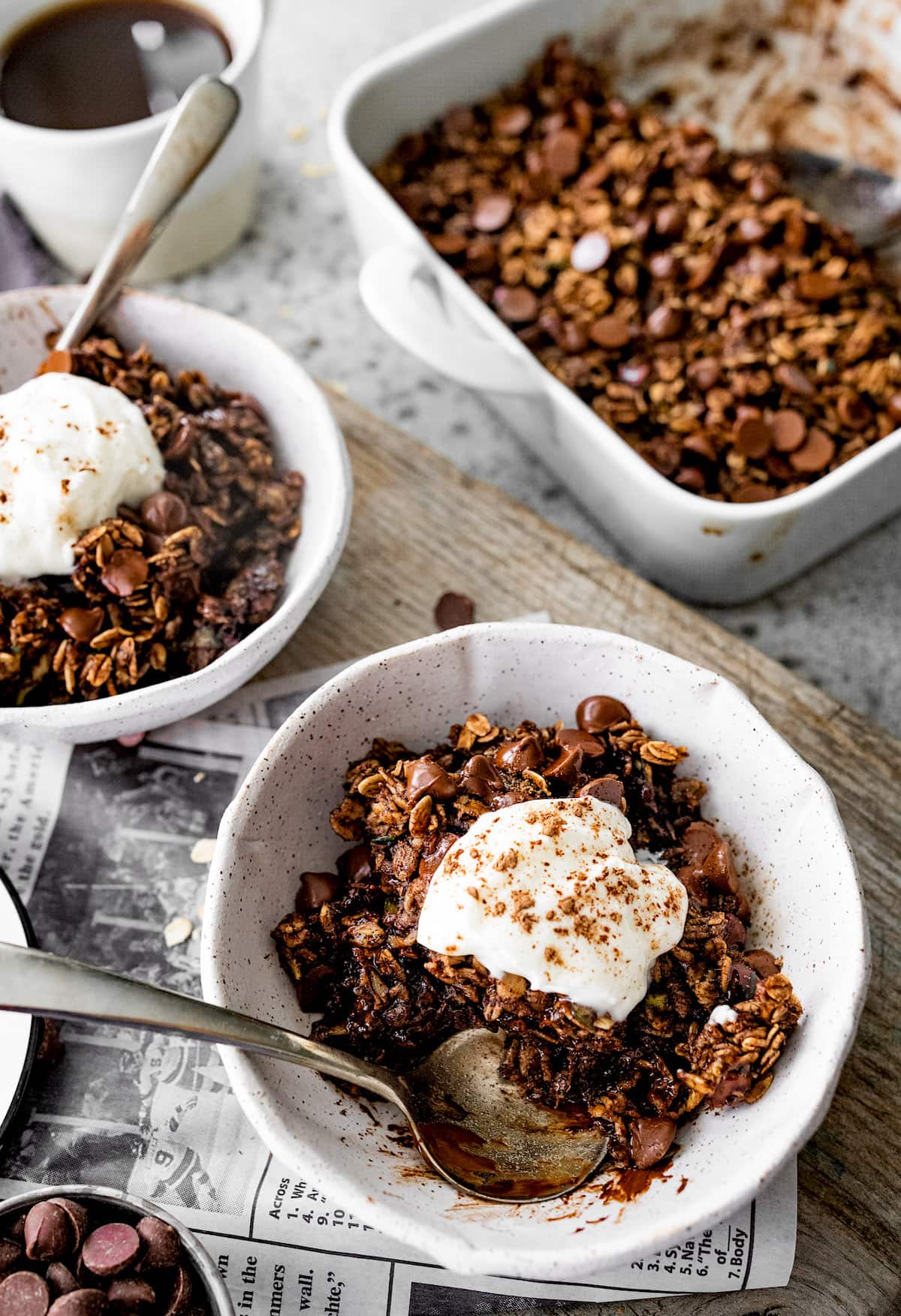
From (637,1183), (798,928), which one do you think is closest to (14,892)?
(637,1183)

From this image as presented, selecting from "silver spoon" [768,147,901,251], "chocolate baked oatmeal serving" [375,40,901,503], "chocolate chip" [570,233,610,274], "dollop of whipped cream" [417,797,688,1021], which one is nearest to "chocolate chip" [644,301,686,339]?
"chocolate baked oatmeal serving" [375,40,901,503]

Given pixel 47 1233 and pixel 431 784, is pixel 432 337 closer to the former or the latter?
pixel 431 784

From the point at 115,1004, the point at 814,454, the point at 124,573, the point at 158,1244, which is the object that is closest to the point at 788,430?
the point at 814,454

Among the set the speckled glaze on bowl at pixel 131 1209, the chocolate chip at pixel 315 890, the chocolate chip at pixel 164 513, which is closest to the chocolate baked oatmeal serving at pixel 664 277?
the chocolate chip at pixel 164 513

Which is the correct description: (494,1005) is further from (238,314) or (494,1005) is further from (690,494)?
(238,314)

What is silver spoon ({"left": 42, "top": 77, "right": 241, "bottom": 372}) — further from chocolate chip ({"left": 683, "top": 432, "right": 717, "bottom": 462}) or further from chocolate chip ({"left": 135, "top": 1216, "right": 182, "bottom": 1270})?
chocolate chip ({"left": 135, "top": 1216, "right": 182, "bottom": 1270})

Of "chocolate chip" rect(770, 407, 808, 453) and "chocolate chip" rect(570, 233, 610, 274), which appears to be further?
"chocolate chip" rect(570, 233, 610, 274)
